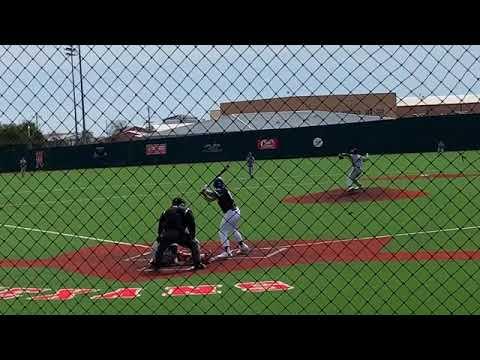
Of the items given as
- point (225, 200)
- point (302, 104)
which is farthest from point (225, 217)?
point (302, 104)

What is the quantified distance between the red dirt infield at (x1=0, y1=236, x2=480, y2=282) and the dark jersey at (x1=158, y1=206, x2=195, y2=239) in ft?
1.94

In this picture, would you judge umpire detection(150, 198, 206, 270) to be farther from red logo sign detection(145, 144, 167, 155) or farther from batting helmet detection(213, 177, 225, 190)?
red logo sign detection(145, 144, 167, 155)

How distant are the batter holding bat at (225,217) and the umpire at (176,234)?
1.03m

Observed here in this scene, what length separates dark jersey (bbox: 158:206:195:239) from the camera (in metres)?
9.77

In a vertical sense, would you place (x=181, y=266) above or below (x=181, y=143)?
below

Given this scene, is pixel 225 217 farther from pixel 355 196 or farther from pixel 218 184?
pixel 355 196

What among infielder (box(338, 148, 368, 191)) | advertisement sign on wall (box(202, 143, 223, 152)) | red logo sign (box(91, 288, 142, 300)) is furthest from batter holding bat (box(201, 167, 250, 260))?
advertisement sign on wall (box(202, 143, 223, 152))

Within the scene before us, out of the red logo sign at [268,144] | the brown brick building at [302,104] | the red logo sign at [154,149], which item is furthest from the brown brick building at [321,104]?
the red logo sign at [154,149]

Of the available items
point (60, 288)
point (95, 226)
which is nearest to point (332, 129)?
point (95, 226)

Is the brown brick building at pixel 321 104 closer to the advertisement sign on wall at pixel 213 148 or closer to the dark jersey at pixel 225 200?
the dark jersey at pixel 225 200
